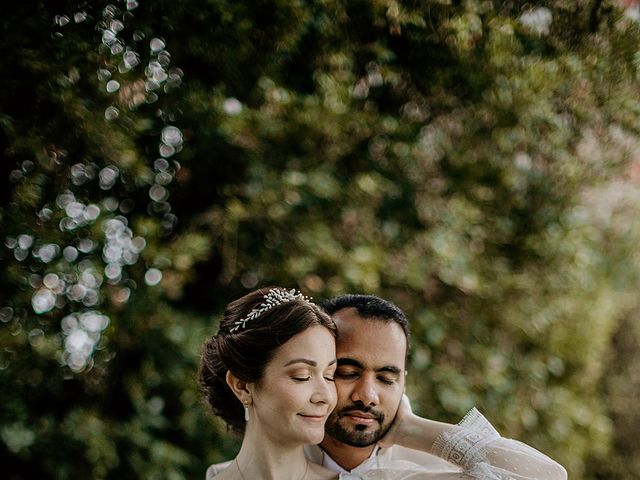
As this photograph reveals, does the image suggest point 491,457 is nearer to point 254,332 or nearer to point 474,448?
point 474,448

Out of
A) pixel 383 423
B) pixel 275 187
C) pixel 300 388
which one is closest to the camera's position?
pixel 300 388

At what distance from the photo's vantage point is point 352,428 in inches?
95.7

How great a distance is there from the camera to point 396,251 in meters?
4.60

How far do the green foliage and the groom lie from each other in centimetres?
136

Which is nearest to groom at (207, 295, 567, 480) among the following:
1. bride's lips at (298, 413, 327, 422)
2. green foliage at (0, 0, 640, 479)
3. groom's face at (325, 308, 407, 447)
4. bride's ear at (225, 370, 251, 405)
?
groom's face at (325, 308, 407, 447)

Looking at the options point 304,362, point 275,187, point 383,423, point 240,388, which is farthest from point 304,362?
point 275,187

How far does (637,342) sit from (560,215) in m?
2.97

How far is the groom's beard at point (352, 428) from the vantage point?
2.42 meters

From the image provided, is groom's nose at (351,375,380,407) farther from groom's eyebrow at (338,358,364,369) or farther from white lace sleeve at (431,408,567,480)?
white lace sleeve at (431,408,567,480)

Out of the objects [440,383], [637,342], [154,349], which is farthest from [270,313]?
[637,342]

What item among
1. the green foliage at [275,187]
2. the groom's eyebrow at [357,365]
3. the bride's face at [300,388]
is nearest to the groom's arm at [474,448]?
the groom's eyebrow at [357,365]

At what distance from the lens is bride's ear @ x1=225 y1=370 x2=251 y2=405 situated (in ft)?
7.94

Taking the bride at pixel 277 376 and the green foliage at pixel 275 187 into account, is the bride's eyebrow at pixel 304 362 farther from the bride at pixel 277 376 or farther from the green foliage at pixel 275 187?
the green foliage at pixel 275 187

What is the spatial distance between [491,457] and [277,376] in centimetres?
71
